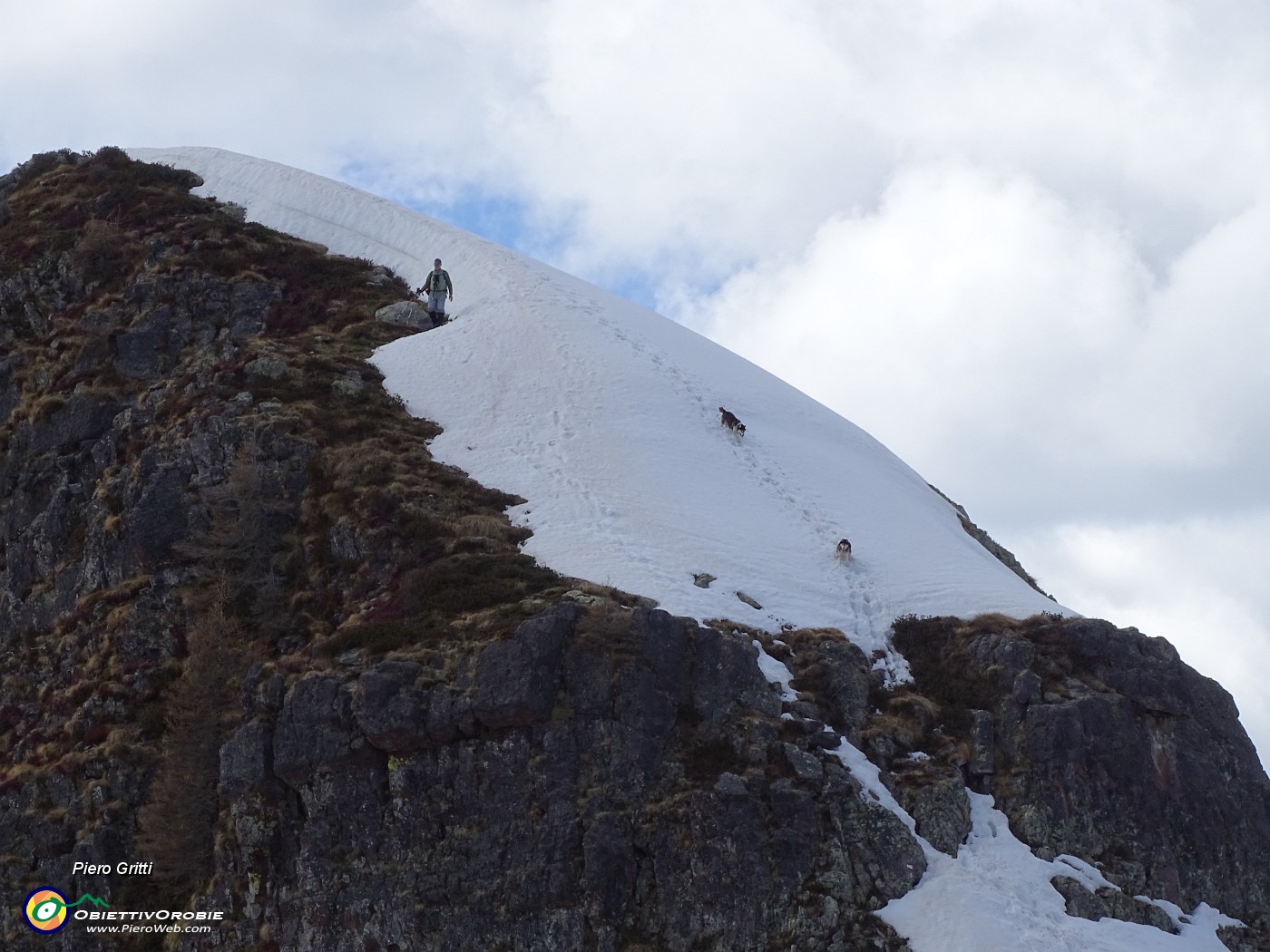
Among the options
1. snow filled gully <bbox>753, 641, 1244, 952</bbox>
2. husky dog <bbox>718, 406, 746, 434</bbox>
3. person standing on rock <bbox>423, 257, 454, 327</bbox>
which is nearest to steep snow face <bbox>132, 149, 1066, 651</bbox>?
husky dog <bbox>718, 406, 746, 434</bbox>

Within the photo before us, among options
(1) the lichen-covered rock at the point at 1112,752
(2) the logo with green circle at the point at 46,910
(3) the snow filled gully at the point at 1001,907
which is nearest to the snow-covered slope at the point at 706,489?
(3) the snow filled gully at the point at 1001,907

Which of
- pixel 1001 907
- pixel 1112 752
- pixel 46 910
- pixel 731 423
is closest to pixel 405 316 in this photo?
pixel 731 423

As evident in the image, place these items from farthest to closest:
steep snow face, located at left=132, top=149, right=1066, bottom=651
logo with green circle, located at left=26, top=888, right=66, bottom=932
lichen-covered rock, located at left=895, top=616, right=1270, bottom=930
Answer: steep snow face, located at left=132, top=149, right=1066, bottom=651 < logo with green circle, located at left=26, top=888, right=66, bottom=932 < lichen-covered rock, located at left=895, top=616, right=1270, bottom=930

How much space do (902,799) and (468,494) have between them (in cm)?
1600

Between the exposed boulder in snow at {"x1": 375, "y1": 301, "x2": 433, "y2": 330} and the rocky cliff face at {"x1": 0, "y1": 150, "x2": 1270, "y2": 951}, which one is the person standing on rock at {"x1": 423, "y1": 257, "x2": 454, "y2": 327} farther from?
the rocky cliff face at {"x1": 0, "y1": 150, "x2": 1270, "y2": 951}

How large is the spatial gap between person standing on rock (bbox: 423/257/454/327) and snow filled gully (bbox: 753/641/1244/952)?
27.6 metres

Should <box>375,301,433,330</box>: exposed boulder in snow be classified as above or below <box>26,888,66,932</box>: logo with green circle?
above

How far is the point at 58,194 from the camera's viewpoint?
62.7m

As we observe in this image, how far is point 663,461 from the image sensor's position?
43438mm

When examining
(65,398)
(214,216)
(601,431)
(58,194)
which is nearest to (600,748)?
(601,431)

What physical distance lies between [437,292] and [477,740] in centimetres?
2576

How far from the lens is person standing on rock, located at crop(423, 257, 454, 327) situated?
5366 centimetres

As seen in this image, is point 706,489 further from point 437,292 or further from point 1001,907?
point 1001,907

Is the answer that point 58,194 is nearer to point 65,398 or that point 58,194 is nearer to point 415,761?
point 65,398
